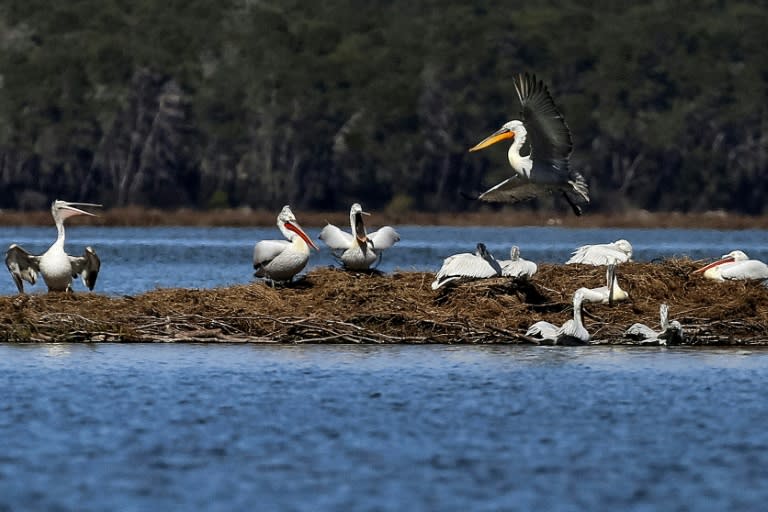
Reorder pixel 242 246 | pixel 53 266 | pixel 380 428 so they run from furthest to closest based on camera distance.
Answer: pixel 242 246, pixel 53 266, pixel 380 428

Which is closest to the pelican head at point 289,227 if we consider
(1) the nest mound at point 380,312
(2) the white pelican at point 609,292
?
(1) the nest mound at point 380,312

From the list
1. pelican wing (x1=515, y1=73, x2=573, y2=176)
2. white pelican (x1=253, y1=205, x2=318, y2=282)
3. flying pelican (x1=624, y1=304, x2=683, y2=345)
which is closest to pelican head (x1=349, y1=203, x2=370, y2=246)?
white pelican (x1=253, y1=205, x2=318, y2=282)

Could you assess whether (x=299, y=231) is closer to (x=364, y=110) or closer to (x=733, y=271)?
(x=733, y=271)

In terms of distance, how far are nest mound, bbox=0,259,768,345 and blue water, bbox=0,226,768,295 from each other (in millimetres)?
2102

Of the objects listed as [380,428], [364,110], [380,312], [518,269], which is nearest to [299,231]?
[380,312]

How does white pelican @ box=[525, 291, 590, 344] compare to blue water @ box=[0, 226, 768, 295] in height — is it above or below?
above

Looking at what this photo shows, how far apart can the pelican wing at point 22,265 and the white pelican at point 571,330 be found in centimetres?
485

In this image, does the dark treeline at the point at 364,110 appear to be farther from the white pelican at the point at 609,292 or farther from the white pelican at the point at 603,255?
the white pelican at the point at 609,292

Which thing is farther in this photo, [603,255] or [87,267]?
[603,255]

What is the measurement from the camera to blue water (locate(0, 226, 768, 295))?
2763cm

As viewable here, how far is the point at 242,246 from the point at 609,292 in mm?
28131

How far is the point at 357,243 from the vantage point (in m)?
17.2

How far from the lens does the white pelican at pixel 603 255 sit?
1802cm

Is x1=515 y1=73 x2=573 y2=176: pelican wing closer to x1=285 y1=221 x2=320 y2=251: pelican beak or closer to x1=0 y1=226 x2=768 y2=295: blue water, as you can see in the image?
x1=285 y1=221 x2=320 y2=251: pelican beak
